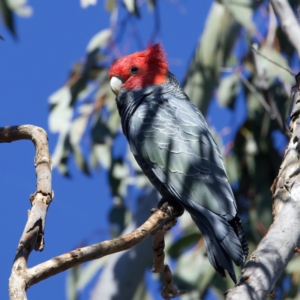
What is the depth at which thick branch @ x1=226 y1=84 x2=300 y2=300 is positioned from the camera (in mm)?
1566

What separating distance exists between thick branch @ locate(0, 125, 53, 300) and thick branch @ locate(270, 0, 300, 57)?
1039 millimetres

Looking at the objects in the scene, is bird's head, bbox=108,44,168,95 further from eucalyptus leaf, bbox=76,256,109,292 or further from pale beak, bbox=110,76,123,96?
eucalyptus leaf, bbox=76,256,109,292

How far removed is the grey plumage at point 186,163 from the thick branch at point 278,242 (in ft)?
1.07

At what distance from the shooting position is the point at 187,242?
12.2 ft

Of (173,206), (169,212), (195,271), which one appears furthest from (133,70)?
(195,271)

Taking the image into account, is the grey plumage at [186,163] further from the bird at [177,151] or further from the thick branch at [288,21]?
the thick branch at [288,21]

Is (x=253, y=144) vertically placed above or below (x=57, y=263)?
above

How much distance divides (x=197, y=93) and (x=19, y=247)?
7.49 ft

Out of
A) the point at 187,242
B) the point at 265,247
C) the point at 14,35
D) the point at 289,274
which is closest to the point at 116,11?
the point at 14,35

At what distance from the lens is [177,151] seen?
8.45ft

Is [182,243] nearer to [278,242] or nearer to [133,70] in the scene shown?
[133,70]

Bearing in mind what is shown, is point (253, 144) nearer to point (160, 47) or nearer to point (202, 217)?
point (160, 47)

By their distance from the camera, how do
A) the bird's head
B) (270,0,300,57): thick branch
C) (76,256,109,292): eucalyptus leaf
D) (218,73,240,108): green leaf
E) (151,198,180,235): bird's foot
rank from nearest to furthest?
1. (151,198,180,235): bird's foot
2. (270,0,300,57): thick branch
3. the bird's head
4. (76,256,109,292): eucalyptus leaf
5. (218,73,240,108): green leaf

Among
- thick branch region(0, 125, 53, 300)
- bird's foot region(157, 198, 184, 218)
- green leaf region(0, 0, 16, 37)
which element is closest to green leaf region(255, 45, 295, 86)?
bird's foot region(157, 198, 184, 218)
